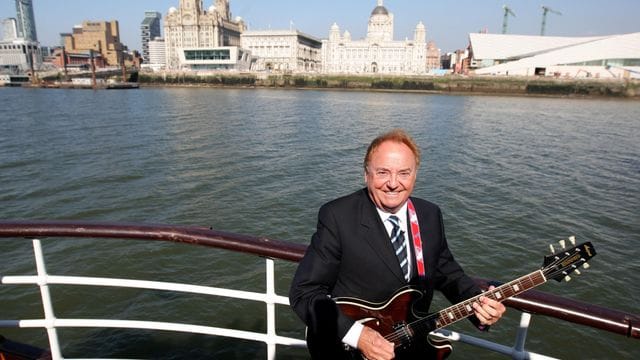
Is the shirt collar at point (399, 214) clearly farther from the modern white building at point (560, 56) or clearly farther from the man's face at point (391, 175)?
the modern white building at point (560, 56)

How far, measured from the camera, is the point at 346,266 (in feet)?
5.80

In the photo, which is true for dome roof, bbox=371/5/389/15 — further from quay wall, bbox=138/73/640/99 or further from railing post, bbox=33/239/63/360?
railing post, bbox=33/239/63/360

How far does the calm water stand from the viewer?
21.4 feet

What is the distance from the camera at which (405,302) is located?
178cm

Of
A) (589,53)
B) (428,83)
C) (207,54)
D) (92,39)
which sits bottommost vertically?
(428,83)

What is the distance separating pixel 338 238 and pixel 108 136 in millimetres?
24848

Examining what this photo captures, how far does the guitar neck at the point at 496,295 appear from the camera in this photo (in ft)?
5.54

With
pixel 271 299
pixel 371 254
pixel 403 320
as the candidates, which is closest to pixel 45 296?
pixel 271 299

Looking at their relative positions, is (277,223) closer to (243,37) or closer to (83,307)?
(83,307)

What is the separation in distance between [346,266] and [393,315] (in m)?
0.32

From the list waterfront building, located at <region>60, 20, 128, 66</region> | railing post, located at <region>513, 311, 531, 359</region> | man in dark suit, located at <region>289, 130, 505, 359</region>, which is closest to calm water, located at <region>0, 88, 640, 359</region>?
railing post, located at <region>513, 311, 531, 359</region>

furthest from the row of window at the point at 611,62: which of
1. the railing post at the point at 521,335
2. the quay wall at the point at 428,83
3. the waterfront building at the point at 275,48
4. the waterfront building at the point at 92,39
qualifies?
the waterfront building at the point at 92,39

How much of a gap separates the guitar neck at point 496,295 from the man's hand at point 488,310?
0.10 ft

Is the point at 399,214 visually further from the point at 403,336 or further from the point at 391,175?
the point at 403,336
